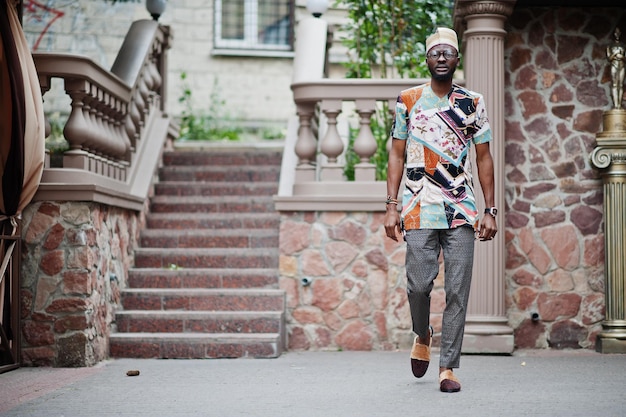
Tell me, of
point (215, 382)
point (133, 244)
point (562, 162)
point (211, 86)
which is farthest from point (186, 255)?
point (211, 86)

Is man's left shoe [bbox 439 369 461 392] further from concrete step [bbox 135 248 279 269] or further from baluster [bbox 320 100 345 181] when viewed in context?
concrete step [bbox 135 248 279 269]

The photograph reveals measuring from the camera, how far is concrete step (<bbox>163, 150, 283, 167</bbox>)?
11.2 m

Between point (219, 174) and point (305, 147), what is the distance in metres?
2.22

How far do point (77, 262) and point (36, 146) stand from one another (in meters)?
0.93

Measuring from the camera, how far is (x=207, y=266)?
30.1ft

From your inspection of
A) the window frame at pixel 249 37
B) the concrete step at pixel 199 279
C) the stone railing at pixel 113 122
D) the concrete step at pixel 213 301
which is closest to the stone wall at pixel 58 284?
the stone railing at pixel 113 122

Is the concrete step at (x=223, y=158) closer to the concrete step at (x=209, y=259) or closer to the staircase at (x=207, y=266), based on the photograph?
the staircase at (x=207, y=266)

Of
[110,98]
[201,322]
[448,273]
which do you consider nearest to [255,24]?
[110,98]

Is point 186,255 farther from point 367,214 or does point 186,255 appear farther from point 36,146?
point 36,146

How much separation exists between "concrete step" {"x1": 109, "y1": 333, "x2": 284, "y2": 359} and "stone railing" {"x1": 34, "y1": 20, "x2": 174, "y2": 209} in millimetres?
1148

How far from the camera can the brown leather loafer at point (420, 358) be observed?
6.42m

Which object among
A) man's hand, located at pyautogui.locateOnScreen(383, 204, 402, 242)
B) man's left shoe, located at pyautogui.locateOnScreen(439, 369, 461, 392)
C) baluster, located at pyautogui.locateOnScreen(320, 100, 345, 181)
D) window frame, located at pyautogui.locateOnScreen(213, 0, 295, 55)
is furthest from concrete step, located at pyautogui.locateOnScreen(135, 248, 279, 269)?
window frame, located at pyautogui.locateOnScreen(213, 0, 295, 55)

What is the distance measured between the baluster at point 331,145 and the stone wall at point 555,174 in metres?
1.41

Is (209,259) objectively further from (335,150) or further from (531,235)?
(531,235)
